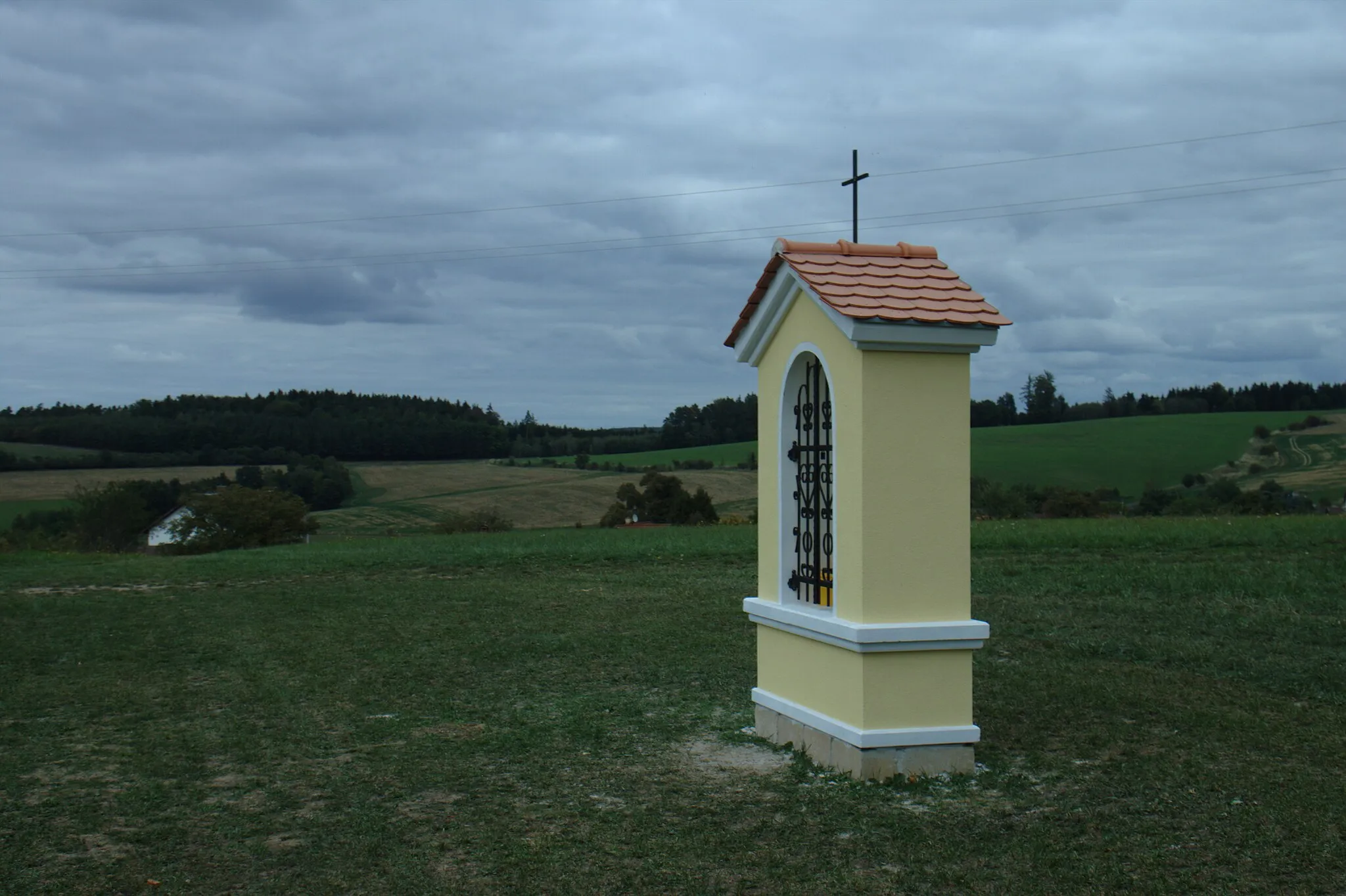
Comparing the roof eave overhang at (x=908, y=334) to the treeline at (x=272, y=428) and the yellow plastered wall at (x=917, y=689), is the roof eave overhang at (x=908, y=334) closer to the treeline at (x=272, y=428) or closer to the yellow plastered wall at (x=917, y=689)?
the yellow plastered wall at (x=917, y=689)

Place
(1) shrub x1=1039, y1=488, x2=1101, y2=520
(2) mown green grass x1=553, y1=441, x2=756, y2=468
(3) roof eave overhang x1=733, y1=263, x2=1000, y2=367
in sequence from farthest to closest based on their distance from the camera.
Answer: (2) mown green grass x1=553, y1=441, x2=756, y2=468 → (1) shrub x1=1039, y1=488, x2=1101, y2=520 → (3) roof eave overhang x1=733, y1=263, x2=1000, y2=367

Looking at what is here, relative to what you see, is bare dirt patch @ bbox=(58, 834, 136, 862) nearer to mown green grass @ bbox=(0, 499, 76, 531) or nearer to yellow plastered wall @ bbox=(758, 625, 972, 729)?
yellow plastered wall @ bbox=(758, 625, 972, 729)

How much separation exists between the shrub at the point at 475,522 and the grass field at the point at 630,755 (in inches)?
1077

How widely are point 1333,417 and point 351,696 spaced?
56.9m

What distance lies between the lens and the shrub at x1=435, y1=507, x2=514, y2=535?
4294 centimetres

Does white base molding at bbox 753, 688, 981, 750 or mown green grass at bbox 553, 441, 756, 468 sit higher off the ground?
mown green grass at bbox 553, 441, 756, 468

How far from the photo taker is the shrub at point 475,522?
141 ft

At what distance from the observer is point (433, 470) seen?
61438 mm

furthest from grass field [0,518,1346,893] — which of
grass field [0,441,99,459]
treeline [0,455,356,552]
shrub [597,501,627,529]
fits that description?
grass field [0,441,99,459]

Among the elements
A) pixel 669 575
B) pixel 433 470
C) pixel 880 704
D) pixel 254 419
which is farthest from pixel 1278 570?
pixel 254 419

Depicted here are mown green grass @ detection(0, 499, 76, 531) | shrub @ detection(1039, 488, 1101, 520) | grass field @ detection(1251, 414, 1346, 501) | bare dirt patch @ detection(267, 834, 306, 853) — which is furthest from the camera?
mown green grass @ detection(0, 499, 76, 531)

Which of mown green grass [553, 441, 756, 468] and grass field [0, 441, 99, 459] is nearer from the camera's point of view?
grass field [0, 441, 99, 459]

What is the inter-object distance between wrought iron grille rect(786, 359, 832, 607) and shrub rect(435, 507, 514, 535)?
34707 mm

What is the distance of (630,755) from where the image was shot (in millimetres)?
6988
